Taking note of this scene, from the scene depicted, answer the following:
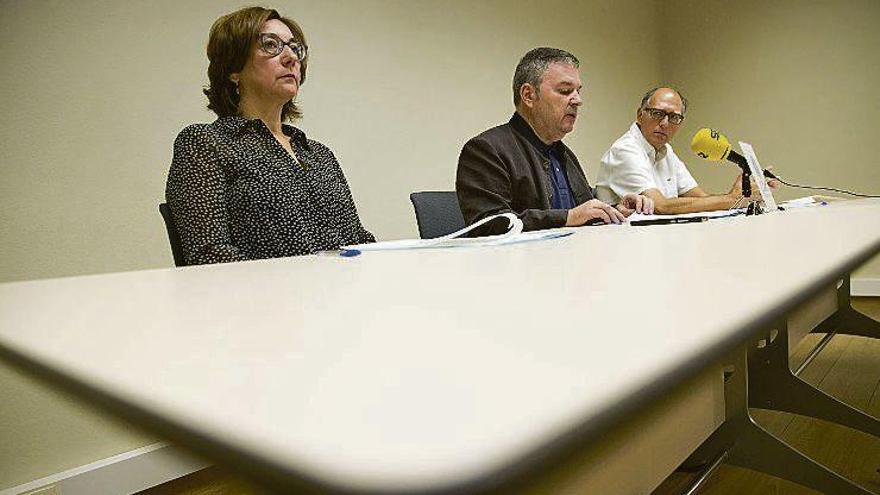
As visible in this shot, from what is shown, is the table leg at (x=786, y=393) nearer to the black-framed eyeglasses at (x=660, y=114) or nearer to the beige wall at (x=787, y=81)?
the black-framed eyeglasses at (x=660, y=114)

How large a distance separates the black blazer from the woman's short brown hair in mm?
652

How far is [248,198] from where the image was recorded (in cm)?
151

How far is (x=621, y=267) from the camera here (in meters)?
0.52

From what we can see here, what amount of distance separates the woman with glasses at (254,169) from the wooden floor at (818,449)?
0.55 metres

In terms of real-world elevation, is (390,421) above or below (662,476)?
above

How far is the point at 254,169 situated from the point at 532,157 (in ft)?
3.38

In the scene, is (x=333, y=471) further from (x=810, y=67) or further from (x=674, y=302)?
(x=810, y=67)

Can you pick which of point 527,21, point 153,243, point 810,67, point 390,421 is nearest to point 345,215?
point 153,243

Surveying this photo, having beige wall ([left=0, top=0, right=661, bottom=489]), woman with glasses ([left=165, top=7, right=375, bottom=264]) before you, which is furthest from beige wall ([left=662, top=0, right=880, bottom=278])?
woman with glasses ([left=165, top=7, right=375, bottom=264])

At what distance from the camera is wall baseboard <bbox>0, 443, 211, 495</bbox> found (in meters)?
1.68

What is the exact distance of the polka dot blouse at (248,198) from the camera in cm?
142

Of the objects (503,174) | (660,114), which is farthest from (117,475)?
(660,114)

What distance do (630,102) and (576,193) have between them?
2569 millimetres

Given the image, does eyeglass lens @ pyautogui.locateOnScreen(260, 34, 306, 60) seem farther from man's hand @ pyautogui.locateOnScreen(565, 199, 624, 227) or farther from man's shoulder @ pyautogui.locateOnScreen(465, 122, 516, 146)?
man's hand @ pyautogui.locateOnScreen(565, 199, 624, 227)
